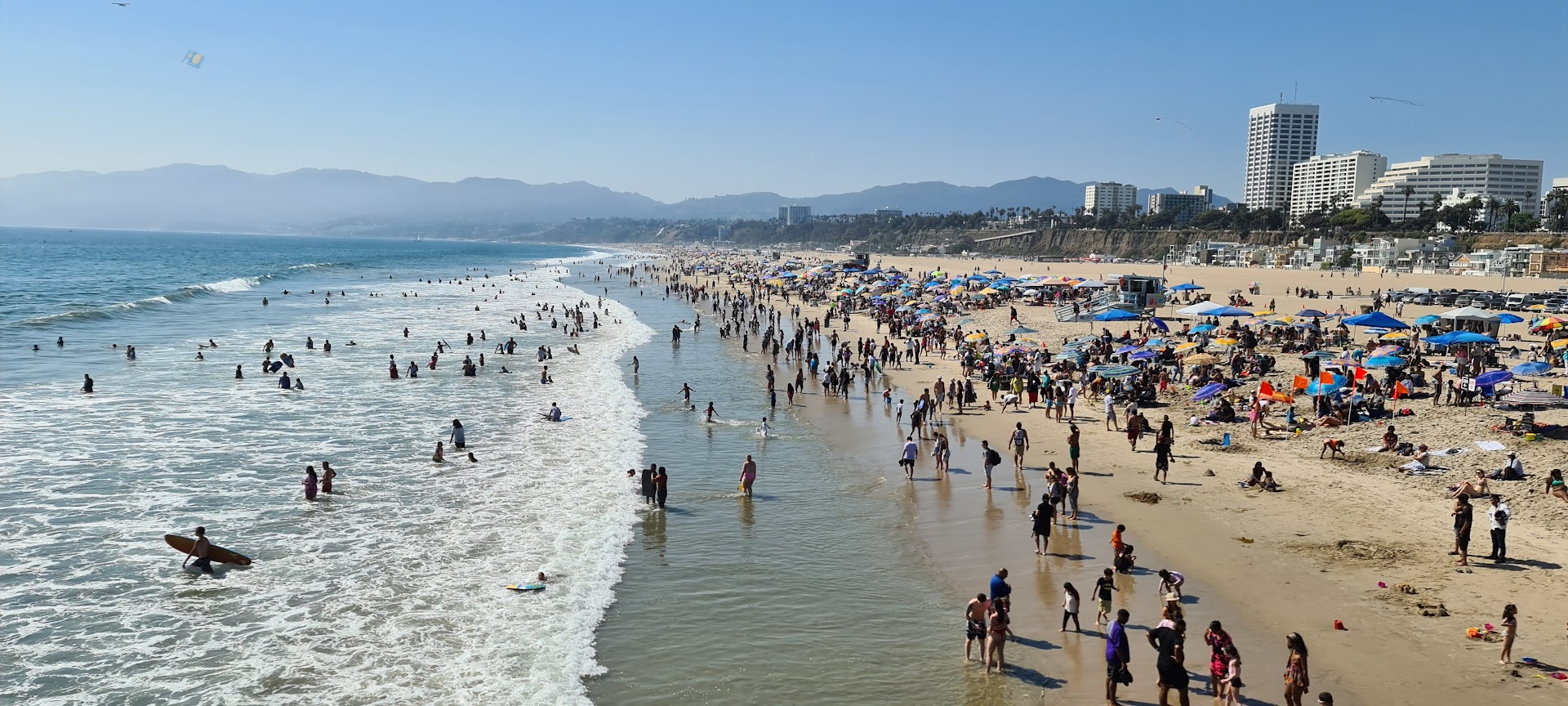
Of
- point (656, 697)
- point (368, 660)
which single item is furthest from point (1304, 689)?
point (368, 660)

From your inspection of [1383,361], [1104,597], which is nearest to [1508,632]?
[1104,597]

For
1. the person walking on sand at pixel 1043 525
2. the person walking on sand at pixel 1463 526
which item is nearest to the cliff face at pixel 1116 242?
the person walking on sand at pixel 1463 526

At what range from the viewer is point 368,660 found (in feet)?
30.8

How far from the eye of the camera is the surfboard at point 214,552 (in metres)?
11.9

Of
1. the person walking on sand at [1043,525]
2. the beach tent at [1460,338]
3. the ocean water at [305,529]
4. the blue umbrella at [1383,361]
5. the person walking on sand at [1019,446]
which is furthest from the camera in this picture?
the beach tent at [1460,338]

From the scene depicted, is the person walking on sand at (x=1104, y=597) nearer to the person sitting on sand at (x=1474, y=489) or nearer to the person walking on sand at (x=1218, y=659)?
the person walking on sand at (x=1218, y=659)

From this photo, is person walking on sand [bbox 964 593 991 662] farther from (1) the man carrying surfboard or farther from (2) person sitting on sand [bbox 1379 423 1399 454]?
(2) person sitting on sand [bbox 1379 423 1399 454]

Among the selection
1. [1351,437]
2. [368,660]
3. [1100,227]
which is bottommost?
[368,660]

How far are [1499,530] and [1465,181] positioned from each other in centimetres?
17621

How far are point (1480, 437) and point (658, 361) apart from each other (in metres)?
23.1

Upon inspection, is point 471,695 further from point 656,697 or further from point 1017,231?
point 1017,231

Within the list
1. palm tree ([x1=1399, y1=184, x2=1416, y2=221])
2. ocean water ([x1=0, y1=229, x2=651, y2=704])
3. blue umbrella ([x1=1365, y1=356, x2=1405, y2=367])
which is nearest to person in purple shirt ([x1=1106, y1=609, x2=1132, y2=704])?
ocean water ([x1=0, y1=229, x2=651, y2=704])

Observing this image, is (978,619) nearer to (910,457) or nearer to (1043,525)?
(1043,525)

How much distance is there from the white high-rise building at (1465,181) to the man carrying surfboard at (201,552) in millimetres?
164772
